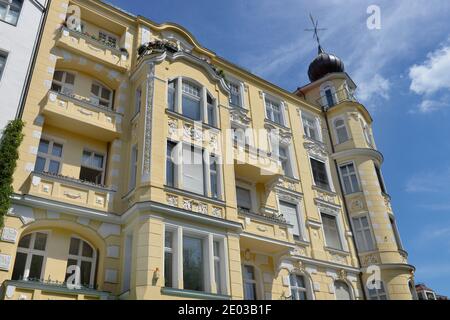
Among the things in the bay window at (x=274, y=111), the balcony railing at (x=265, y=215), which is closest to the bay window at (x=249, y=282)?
the balcony railing at (x=265, y=215)

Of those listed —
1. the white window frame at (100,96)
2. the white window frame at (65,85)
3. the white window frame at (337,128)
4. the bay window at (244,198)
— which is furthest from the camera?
the white window frame at (337,128)

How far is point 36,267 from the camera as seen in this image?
12672 mm

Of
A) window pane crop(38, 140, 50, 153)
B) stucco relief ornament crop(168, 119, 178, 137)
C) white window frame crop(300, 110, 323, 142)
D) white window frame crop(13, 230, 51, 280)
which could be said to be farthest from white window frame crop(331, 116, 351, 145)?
white window frame crop(13, 230, 51, 280)

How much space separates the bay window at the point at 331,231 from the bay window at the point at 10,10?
1631cm

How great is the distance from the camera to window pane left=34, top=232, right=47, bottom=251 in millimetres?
13038

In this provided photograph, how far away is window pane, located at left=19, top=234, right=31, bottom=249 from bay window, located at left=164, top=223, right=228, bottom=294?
420 cm

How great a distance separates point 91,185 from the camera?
14.2 metres

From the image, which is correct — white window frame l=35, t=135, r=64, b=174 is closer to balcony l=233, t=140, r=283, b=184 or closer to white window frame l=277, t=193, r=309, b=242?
balcony l=233, t=140, r=283, b=184

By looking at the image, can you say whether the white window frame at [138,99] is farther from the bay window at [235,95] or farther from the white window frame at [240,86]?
the white window frame at [240,86]

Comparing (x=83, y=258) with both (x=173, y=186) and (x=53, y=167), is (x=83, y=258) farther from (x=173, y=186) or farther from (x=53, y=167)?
(x=173, y=186)

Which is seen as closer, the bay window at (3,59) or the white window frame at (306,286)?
the bay window at (3,59)

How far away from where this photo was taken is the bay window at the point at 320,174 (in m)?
22.8

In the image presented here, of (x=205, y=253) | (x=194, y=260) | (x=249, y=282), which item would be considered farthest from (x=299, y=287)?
(x=194, y=260)
